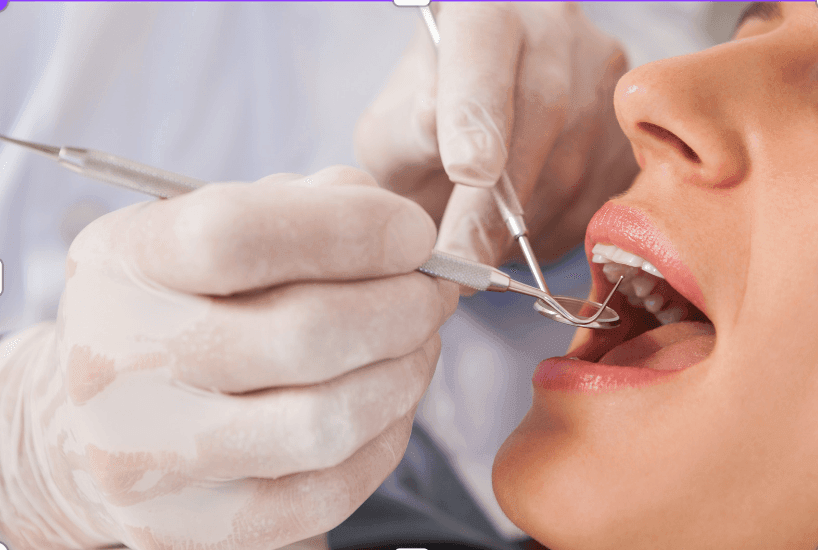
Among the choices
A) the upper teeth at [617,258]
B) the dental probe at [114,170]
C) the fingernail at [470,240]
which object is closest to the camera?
the dental probe at [114,170]

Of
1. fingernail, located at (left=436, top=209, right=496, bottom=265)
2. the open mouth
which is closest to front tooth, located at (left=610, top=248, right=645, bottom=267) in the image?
the open mouth

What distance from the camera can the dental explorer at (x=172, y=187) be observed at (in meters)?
0.46

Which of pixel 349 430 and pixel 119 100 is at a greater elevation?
pixel 119 100

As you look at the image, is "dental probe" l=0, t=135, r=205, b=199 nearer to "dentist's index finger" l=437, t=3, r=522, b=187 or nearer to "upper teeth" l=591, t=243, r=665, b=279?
"dentist's index finger" l=437, t=3, r=522, b=187

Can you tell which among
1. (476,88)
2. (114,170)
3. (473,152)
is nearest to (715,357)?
(473,152)

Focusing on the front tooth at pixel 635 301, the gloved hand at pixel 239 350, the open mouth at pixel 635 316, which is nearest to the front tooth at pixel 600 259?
the open mouth at pixel 635 316

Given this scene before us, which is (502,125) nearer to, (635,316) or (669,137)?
(669,137)

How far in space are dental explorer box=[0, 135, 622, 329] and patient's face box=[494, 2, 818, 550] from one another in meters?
0.10

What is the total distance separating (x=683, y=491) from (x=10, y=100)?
54.5 inches

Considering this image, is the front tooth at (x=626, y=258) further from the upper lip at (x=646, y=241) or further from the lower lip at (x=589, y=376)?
the lower lip at (x=589, y=376)

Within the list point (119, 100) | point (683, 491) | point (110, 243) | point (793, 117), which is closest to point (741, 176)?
point (793, 117)

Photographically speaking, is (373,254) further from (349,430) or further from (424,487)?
(424,487)

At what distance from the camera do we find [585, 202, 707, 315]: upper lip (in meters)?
0.62

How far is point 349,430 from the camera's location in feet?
1.67
